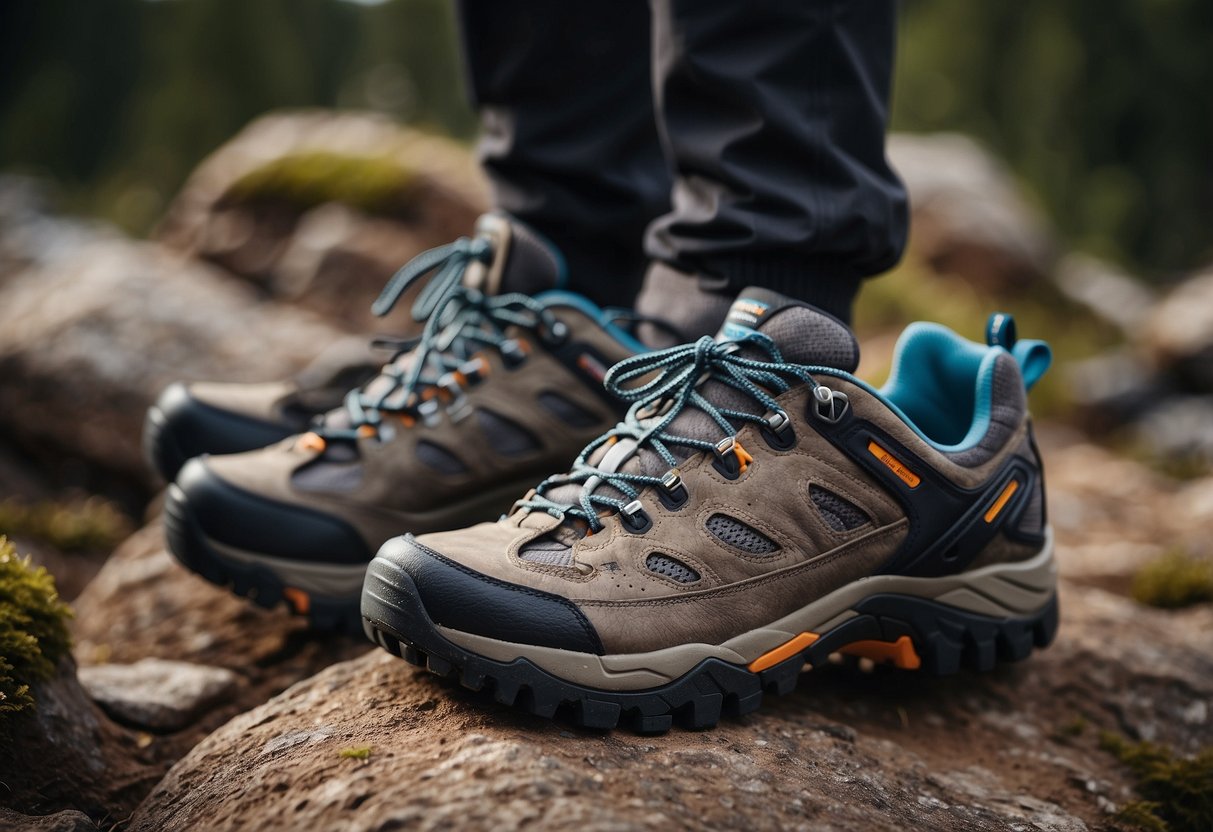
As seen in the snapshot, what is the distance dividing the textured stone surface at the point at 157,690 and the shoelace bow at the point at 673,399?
895 millimetres

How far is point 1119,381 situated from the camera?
1087 cm

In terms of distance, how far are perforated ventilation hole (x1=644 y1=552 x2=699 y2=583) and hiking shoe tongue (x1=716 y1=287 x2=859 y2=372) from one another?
0.40 m

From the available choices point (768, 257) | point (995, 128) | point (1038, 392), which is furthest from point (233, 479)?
point (995, 128)

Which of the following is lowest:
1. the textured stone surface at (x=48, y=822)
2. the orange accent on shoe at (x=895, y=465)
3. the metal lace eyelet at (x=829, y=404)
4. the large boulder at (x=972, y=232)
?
the textured stone surface at (x=48, y=822)

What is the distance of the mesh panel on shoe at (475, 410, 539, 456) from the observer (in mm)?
1977

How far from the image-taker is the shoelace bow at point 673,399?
1491 millimetres

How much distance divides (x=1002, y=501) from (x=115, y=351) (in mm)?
4091

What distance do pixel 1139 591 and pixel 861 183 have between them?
2.07 m

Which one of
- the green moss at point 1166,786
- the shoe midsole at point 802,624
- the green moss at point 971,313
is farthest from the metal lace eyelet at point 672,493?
the green moss at point 971,313

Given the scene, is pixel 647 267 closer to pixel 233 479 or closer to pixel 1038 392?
pixel 233 479

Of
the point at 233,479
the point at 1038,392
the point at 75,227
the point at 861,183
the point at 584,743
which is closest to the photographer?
the point at 584,743

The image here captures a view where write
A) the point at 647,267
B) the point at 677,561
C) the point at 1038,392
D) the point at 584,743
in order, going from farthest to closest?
the point at 1038,392
the point at 647,267
the point at 677,561
the point at 584,743

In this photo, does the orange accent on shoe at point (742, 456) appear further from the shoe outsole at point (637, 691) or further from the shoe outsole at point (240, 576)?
the shoe outsole at point (240, 576)

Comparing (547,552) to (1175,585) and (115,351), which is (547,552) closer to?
(1175,585)
